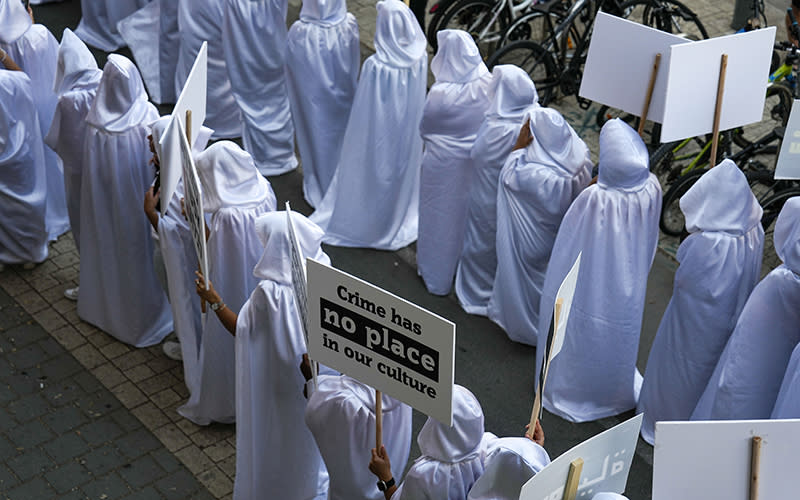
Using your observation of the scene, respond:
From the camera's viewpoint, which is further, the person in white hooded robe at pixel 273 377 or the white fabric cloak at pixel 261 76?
the white fabric cloak at pixel 261 76

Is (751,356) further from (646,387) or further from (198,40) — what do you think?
(198,40)

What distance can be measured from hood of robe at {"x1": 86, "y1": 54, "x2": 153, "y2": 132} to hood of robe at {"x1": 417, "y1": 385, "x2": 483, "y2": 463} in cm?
279

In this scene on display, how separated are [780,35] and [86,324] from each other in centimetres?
708

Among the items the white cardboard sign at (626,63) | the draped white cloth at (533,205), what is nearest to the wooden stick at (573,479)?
the draped white cloth at (533,205)

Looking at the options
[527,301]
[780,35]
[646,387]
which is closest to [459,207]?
[527,301]

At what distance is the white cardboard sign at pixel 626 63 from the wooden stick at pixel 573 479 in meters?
2.86

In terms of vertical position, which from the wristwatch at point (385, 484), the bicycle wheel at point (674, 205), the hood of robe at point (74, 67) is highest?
the hood of robe at point (74, 67)

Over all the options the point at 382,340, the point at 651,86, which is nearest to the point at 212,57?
the point at 651,86

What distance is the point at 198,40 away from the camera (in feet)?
26.5

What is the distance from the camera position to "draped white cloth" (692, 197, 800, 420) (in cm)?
486

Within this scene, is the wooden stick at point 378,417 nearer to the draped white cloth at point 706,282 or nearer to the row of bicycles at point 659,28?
the draped white cloth at point 706,282

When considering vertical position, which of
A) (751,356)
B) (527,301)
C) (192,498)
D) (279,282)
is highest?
(279,282)

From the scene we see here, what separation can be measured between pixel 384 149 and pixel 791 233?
9.94ft

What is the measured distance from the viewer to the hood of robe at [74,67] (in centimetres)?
605
